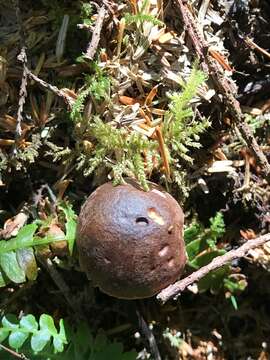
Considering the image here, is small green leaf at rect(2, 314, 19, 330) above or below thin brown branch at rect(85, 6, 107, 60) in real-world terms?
below

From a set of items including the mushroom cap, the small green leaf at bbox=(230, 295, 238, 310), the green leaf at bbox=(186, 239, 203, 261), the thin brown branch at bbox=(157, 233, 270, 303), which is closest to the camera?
the mushroom cap

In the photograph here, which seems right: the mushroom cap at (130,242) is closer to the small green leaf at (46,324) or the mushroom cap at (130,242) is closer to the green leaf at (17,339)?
the small green leaf at (46,324)

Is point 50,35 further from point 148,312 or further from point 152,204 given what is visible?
point 148,312

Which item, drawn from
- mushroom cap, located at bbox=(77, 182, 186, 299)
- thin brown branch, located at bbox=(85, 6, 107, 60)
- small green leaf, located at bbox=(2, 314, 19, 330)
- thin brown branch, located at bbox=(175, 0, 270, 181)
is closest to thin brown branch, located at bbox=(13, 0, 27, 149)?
thin brown branch, located at bbox=(85, 6, 107, 60)

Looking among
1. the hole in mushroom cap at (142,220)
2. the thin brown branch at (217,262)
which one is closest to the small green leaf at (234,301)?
the thin brown branch at (217,262)

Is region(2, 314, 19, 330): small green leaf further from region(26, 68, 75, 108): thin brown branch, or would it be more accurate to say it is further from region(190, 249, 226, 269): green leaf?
region(26, 68, 75, 108): thin brown branch

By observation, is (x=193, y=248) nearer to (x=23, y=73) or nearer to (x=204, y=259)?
(x=204, y=259)

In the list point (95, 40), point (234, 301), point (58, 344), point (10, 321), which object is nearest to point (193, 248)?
point (234, 301)
